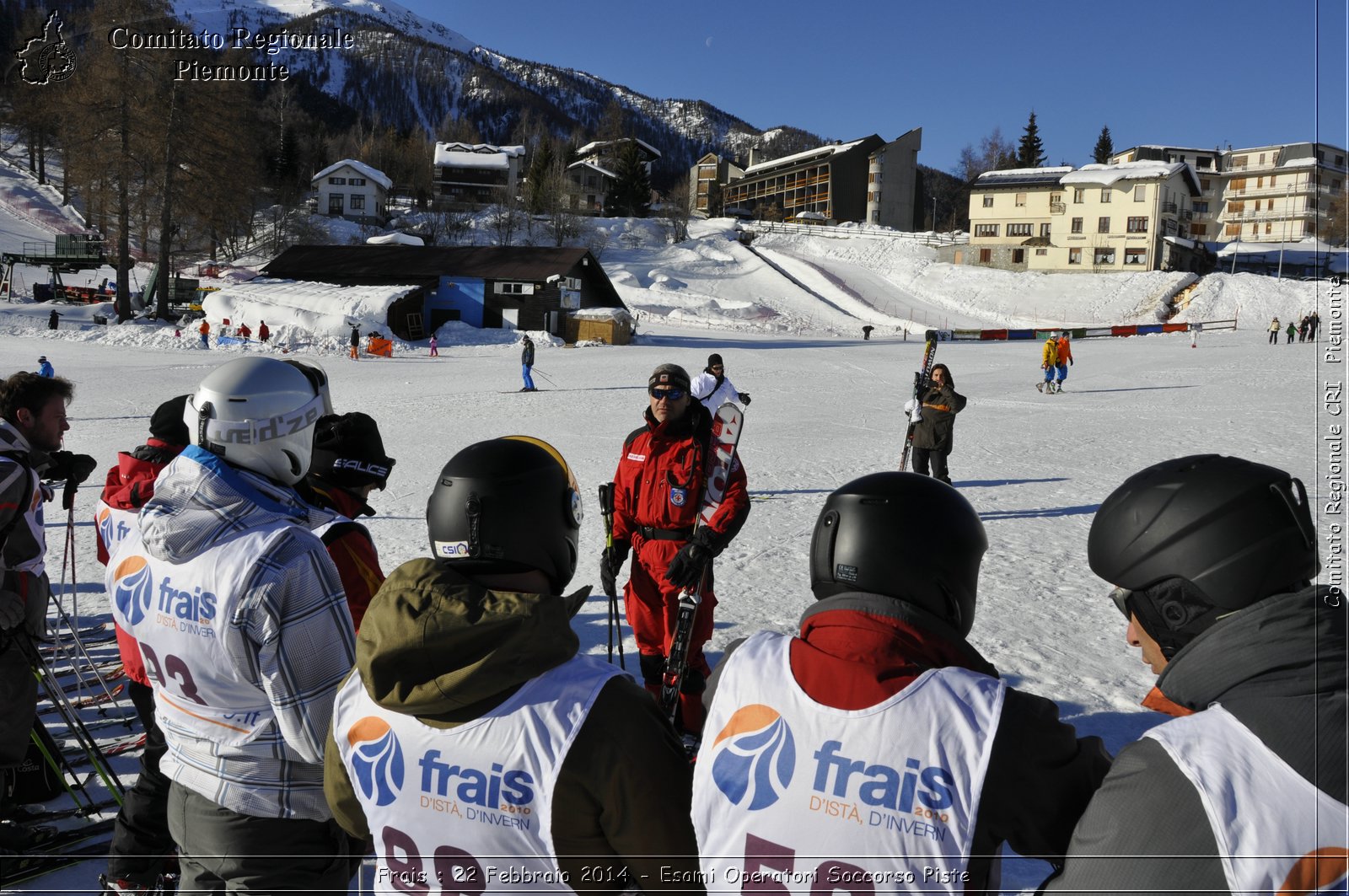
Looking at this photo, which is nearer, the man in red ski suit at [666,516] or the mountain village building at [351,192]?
the man in red ski suit at [666,516]

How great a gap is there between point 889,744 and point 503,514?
91 centimetres

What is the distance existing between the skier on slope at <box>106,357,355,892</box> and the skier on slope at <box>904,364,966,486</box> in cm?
837

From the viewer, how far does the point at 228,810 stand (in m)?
2.13

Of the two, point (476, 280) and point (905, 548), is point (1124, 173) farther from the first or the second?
point (905, 548)

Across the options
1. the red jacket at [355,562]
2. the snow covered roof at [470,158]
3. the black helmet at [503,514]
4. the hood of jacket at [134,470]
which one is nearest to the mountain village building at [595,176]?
the snow covered roof at [470,158]

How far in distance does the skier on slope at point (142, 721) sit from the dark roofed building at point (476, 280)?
3480cm

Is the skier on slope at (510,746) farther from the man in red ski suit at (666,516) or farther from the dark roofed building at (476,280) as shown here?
the dark roofed building at (476,280)

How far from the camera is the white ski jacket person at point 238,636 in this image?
2047 millimetres

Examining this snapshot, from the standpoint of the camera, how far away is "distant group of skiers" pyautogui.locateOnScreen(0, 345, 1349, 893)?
1246 mm

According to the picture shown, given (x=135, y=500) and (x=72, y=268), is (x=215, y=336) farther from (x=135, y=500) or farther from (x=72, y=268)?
(x=135, y=500)

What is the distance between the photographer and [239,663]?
2.04m

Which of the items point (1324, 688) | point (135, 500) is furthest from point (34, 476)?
point (1324, 688)

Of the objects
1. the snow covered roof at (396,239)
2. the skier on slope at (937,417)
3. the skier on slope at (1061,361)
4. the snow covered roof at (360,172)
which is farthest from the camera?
the snow covered roof at (360,172)

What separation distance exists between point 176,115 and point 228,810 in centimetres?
4347
